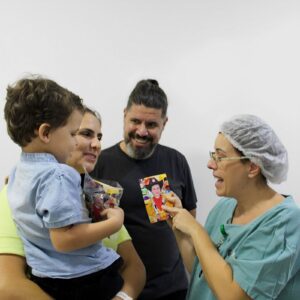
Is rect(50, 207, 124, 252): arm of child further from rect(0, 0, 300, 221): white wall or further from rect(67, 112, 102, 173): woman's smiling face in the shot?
rect(0, 0, 300, 221): white wall

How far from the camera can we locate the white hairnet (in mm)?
1147

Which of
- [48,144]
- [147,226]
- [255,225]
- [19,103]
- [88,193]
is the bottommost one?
[147,226]

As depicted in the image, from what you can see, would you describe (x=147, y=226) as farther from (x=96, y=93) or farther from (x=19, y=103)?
(x=19, y=103)

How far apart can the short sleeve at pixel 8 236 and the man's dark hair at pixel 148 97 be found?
82 cm

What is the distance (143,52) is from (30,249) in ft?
4.43

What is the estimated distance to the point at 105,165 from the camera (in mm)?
1663

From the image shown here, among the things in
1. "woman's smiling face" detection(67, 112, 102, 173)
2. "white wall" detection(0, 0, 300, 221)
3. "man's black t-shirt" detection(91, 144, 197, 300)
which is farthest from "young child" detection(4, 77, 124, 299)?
"white wall" detection(0, 0, 300, 221)

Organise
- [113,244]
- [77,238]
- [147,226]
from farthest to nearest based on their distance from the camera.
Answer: [147,226] < [113,244] < [77,238]

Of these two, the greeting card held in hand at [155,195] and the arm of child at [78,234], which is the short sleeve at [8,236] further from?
the greeting card held in hand at [155,195]

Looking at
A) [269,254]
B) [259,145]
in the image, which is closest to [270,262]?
[269,254]

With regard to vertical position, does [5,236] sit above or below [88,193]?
below

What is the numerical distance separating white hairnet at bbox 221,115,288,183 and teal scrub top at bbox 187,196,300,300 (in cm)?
11

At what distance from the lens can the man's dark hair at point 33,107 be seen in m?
0.88

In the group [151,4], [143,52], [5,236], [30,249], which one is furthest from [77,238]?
[151,4]
